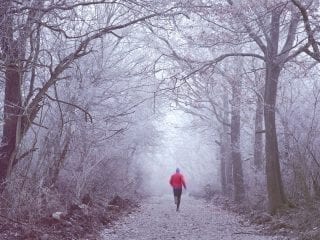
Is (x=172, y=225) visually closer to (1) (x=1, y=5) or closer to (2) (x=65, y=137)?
(2) (x=65, y=137)

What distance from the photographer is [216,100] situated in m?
25.3

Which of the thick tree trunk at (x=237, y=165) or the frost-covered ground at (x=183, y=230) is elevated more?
the thick tree trunk at (x=237, y=165)

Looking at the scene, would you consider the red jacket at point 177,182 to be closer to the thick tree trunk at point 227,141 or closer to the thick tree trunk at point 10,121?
the thick tree trunk at point 227,141

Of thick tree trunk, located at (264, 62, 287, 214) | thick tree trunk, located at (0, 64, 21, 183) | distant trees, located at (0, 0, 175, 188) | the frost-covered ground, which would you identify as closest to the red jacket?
the frost-covered ground

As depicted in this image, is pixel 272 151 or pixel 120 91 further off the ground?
pixel 120 91

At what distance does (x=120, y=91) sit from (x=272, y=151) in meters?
5.75

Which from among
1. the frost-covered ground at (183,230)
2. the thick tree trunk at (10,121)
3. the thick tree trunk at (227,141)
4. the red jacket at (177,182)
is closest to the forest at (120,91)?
the thick tree trunk at (10,121)

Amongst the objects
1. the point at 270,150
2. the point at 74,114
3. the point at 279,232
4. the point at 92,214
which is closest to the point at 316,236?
the point at 279,232

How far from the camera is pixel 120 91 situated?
17312 mm

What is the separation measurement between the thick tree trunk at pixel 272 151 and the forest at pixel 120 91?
0.03 metres

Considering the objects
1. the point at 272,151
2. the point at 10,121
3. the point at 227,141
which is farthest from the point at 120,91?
the point at 227,141

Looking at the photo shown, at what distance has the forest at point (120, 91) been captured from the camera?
10.1m

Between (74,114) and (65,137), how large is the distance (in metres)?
0.85

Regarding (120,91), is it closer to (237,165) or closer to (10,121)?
(10,121)
